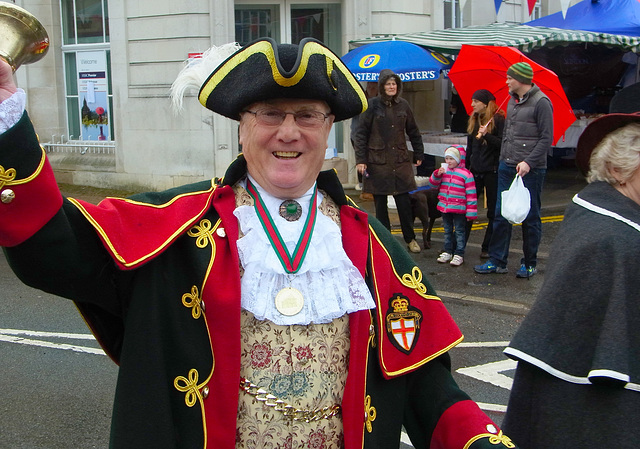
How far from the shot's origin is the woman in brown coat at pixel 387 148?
852cm

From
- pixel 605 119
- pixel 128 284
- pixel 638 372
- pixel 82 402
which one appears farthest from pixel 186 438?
pixel 82 402

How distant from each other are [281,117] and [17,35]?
766 millimetres

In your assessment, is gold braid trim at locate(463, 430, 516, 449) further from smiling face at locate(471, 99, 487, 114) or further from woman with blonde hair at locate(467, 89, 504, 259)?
smiling face at locate(471, 99, 487, 114)

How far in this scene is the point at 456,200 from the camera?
27.2ft

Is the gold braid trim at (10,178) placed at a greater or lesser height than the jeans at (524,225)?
greater

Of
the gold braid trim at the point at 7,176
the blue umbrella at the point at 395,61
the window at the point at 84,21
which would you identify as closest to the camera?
the gold braid trim at the point at 7,176

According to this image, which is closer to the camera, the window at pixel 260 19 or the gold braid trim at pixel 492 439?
the gold braid trim at pixel 492 439

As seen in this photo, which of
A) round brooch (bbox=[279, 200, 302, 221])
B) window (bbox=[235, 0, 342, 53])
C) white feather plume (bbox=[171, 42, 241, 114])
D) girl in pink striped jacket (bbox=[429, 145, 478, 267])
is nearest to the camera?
round brooch (bbox=[279, 200, 302, 221])

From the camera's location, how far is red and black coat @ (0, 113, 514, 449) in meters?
1.84

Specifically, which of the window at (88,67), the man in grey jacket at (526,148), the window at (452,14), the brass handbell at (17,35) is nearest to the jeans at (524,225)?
the man in grey jacket at (526,148)

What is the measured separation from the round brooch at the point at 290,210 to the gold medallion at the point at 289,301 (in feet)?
0.75

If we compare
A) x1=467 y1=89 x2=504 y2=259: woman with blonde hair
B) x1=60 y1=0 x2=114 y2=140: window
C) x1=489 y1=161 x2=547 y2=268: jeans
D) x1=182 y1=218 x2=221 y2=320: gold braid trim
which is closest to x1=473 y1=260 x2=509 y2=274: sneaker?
x1=489 y1=161 x2=547 y2=268: jeans

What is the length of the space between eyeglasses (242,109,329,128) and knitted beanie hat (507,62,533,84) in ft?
18.0

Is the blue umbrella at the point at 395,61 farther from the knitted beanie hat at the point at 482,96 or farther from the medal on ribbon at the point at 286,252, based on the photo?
the medal on ribbon at the point at 286,252
